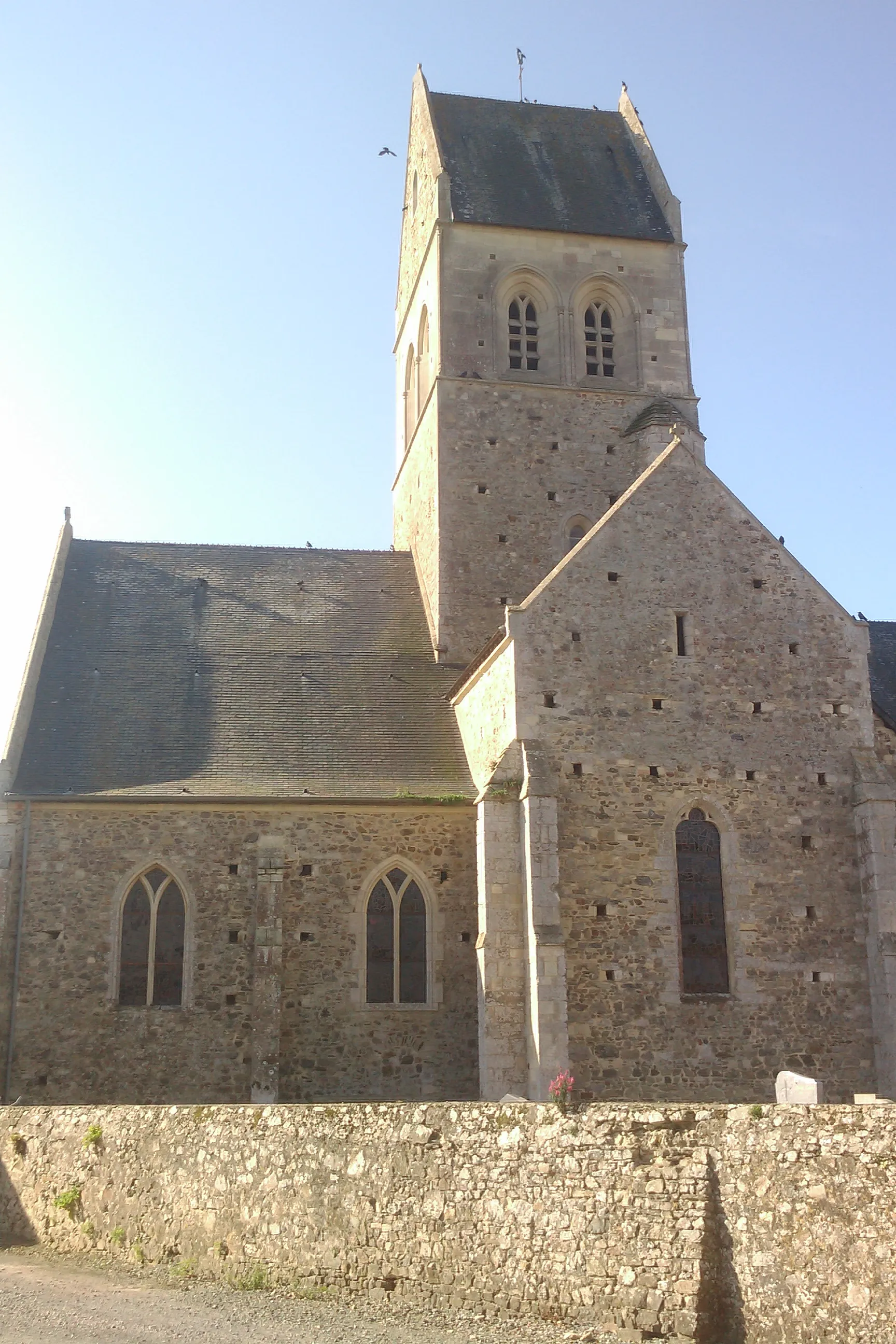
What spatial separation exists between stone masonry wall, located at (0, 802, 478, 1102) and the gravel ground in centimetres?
788

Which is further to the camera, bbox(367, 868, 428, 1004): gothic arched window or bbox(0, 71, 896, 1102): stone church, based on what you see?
bbox(367, 868, 428, 1004): gothic arched window

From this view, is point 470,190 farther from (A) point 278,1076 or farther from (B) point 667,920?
(A) point 278,1076

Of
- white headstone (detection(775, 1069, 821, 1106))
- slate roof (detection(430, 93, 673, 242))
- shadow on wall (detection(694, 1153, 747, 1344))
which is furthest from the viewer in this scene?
slate roof (detection(430, 93, 673, 242))

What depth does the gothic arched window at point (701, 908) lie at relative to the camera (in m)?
18.6

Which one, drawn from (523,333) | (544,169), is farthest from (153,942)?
(544,169)

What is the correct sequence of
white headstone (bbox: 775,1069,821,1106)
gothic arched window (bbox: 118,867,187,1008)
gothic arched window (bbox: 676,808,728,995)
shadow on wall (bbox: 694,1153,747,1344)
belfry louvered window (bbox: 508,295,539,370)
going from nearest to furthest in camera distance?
shadow on wall (bbox: 694,1153,747,1344) → white headstone (bbox: 775,1069,821,1106) → gothic arched window (bbox: 676,808,728,995) → gothic arched window (bbox: 118,867,187,1008) → belfry louvered window (bbox: 508,295,539,370)

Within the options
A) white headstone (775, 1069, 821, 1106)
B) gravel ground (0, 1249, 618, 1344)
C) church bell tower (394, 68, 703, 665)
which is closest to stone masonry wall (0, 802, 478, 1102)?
church bell tower (394, 68, 703, 665)

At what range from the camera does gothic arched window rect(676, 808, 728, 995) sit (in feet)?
61.1

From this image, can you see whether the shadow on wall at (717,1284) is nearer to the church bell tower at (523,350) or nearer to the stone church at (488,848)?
the stone church at (488,848)

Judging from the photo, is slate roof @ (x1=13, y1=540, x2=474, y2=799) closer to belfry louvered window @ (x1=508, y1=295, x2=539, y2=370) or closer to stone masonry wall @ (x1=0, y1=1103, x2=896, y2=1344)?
belfry louvered window @ (x1=508, y1=295, x2=539, y2=370)

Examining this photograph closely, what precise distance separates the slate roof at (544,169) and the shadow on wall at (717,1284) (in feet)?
75.5

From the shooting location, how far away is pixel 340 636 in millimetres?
24719

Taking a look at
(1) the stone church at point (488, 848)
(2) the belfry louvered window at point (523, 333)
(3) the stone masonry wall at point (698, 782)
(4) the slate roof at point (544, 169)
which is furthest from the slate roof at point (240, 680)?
(4) the slate roof at point (544, 169)

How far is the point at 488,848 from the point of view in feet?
60.1
